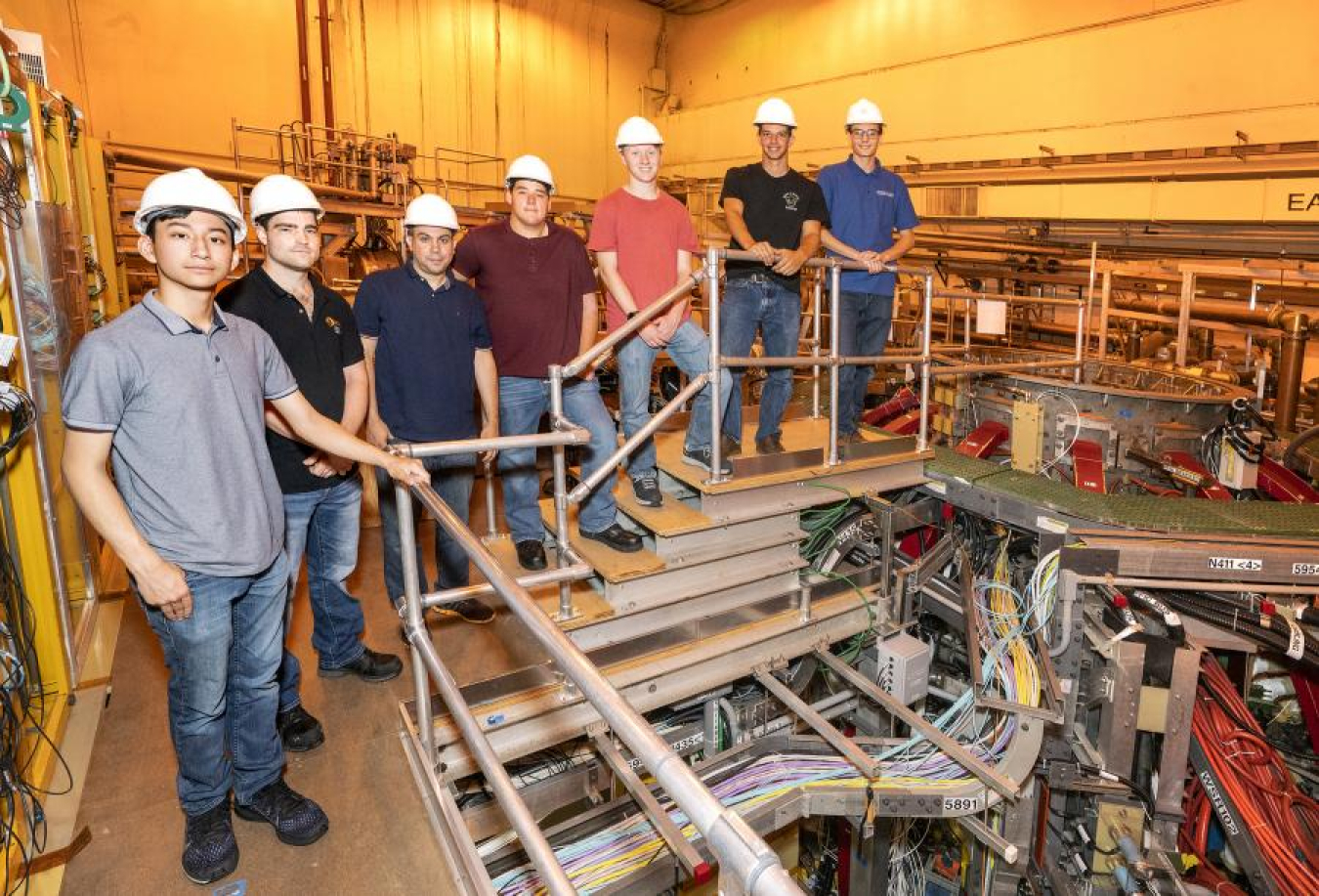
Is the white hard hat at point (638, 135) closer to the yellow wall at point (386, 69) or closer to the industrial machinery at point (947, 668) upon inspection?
the industrial machinery at point (947, 668)

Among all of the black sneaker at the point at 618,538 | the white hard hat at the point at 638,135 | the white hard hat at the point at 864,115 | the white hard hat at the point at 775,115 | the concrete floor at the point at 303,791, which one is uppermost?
the white hard hat at the point at 864,115

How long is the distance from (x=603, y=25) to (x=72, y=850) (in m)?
14.0

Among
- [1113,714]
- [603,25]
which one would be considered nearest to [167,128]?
[603,25]

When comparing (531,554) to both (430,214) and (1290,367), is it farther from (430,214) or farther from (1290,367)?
(1290,367)

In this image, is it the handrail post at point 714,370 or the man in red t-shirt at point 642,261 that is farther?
the man in red t-shirt at point 642,261

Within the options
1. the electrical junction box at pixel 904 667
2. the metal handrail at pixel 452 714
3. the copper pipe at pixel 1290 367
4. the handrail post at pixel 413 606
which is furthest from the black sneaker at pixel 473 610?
the copper pipe at pixel 1290 367

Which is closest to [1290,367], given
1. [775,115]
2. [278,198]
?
[775,115]

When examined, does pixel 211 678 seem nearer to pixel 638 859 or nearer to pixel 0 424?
pixel 0 424

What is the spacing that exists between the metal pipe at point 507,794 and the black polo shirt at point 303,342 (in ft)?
2.61

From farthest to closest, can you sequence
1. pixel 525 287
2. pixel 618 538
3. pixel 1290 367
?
pixel 1290 367 < pixel 618 538 < pixel 525 287

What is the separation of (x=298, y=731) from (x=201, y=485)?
3.78 ft

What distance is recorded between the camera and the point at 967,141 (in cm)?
877

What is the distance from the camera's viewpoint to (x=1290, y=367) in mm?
6371

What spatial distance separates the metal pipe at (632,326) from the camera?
2.91 m
